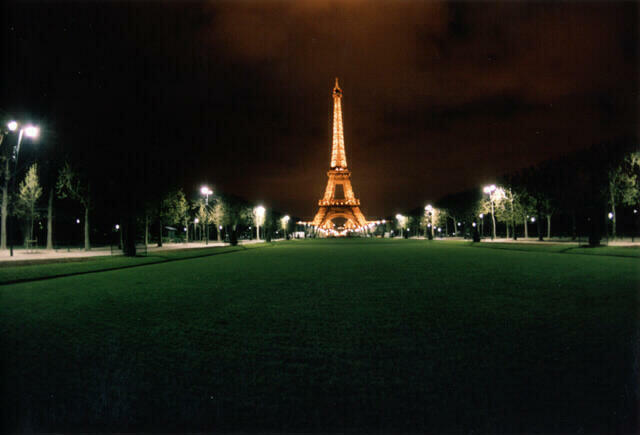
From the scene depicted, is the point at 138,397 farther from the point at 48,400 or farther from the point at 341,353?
the point at 341,353

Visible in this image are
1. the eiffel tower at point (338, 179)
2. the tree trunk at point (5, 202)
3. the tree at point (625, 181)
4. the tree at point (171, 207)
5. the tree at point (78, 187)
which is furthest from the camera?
the eiffel tower at point (338, 179)

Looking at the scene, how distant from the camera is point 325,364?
210 inches

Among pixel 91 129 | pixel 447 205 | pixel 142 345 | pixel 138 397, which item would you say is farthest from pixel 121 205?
pixel 447 205

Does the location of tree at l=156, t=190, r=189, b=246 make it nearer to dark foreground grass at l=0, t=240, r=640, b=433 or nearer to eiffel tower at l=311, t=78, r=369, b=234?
dark foreground grass at l=0, t=240, r=640, b=433

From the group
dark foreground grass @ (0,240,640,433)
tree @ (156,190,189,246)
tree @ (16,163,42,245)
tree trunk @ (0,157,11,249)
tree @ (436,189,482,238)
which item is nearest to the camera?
dark foreground grass @ (0,240,640,433)

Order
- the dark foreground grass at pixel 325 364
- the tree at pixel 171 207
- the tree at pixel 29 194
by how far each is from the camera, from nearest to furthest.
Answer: the dark foreground grass at pixel 325 364, the tree at pixel 29 194, the tree at pixel 171 207

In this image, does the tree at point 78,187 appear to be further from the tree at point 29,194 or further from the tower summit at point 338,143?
the tower summit at point 338,143

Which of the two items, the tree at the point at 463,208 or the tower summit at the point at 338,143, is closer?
the tree at the point at 463,208

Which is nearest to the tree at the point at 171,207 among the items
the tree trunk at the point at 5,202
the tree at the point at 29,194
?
the tree at the point at 29,194

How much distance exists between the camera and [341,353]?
577 centimetres

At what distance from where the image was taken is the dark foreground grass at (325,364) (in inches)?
158

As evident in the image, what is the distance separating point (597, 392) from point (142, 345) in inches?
224

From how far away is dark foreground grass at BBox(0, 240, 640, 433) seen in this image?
13.2 feet

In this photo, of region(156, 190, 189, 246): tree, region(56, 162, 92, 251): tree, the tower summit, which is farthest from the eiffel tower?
region(56, 162, 92, 251): tree
